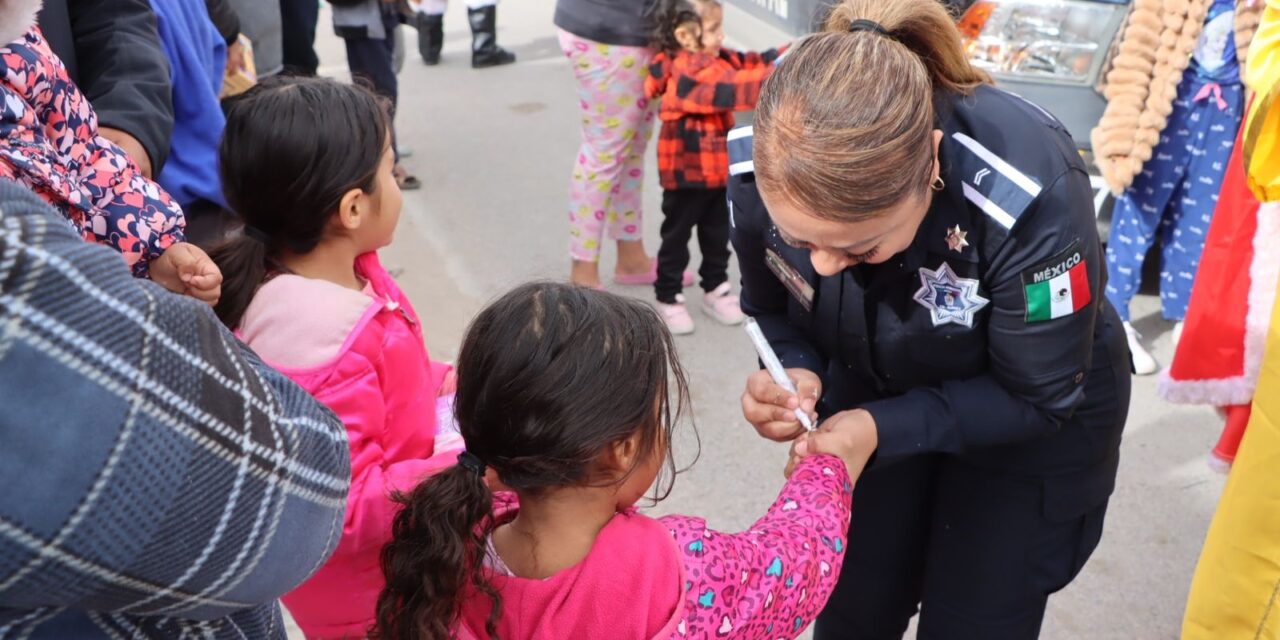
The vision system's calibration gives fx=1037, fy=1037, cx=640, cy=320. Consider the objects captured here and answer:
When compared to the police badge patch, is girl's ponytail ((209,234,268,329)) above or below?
below

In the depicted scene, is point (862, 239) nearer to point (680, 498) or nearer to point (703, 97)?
point (680, 498)

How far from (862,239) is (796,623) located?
0.52m

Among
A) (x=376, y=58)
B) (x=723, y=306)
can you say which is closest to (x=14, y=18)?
(x=723, y=306)

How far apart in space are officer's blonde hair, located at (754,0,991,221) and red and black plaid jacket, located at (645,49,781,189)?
1926 millimetres

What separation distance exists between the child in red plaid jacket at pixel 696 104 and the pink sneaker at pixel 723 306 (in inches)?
6.4

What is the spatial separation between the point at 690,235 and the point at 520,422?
8.65 ft

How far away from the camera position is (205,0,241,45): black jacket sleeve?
2.70m

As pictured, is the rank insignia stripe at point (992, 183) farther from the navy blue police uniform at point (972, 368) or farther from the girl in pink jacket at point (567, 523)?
the girl in pink jacket at point (567, 523)

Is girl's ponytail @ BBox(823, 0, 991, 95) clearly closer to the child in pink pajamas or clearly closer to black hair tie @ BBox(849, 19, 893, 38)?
black hair tie @ BBox(849, 19, 893, 38)

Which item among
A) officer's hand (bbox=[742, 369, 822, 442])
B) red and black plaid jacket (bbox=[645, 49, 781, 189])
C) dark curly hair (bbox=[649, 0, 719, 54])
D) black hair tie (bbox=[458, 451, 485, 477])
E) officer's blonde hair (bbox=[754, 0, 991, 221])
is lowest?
red and black plaid jacket (bbox=[645, 49, 781, 189])

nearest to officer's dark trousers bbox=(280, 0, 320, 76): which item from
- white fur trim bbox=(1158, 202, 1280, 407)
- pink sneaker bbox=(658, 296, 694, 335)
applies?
pink sneaker bbox=(658, 296, 694, 335)

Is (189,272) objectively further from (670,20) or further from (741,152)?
(670,20)

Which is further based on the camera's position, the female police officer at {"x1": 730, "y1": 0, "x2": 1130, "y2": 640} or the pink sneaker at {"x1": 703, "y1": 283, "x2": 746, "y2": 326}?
the pink sneaker at {"x1": 703, "y1": 283, "x2": 746, "y2": 326}

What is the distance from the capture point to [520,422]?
3.98 feet
